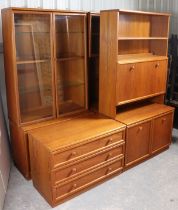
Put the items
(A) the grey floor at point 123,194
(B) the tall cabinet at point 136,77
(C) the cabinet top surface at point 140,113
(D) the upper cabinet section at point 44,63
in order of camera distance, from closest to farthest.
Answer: (A) the grey floor at point 123,194
(D) the upper cabinet section at point 44,63
(B) the tall cabinet at point 136,77
(C) the cabinet top surface at point 140,113

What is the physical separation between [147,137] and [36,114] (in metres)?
1.23

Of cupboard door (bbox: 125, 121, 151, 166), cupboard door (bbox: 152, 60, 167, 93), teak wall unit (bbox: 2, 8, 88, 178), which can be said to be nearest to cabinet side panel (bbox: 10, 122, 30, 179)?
teak wall unit (bbox: 2, 8, 88, 178)

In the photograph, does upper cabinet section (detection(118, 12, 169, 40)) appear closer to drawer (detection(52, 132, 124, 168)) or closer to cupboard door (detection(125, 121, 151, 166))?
cupboard door (detection(125, 121, 151, 166))

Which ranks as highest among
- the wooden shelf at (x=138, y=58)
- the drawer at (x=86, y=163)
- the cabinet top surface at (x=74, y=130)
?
the wooden shelf at (x=138, y=58)

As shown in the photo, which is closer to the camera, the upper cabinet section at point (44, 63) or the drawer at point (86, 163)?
the drawer at point (86, 163)

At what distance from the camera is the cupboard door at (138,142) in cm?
255

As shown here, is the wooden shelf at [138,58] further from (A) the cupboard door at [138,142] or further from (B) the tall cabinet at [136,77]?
(A) the cupboard door at [138,142]

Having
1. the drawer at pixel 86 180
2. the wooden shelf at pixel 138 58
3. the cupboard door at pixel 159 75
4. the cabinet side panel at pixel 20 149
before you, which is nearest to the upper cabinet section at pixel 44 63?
the cabinet side panel at pixel 20 149

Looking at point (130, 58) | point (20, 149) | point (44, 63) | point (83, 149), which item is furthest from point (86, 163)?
point (130, 58)

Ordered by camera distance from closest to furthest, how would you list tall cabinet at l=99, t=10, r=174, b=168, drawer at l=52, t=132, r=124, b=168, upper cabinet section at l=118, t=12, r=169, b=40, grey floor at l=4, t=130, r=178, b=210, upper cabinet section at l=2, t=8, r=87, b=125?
drawer at l=52, t=132, r=124, b=168 < grey floor at l=4, t=130, r=178, b=210 < upper cabinet section at l=2, t=8, r=87, b=125 < tall cabinet at l=99, t=10, r=174, b=168 < upper cabinet section at l=118, t=12, r=169, b=40

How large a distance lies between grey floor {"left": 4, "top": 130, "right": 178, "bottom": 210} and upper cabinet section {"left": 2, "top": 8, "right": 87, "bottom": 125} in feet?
2.20

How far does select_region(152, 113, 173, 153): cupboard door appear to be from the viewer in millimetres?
2818

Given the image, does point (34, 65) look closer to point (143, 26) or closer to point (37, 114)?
point (37, 114)

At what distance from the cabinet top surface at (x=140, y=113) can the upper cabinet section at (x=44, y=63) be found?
47 cm
